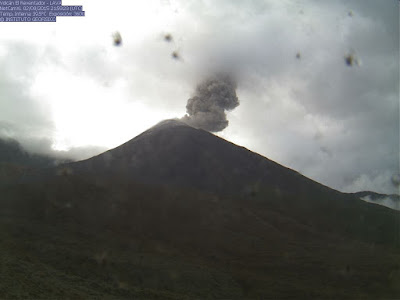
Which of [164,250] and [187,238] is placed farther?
[187,238]

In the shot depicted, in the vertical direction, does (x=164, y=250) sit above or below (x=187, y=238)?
below

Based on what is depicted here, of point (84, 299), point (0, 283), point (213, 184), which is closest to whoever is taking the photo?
point (0, 283)

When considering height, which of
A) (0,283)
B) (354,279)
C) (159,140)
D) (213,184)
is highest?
(159,140)

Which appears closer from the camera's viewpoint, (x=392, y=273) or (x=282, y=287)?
(x=282, y=287)

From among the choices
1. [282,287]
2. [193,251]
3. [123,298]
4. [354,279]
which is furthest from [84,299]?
[354,279]

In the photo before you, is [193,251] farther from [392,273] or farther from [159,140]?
[159,140]

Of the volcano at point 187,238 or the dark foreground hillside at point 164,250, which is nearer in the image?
the dark foreground hillside at point 164,250

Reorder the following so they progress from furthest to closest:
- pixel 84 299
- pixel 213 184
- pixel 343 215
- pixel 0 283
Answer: pixel 213 184, pixel 343 215, pixel 84 299, pixel 0 283

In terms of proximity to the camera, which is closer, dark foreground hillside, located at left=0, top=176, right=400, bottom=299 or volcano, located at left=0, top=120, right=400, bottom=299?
dark foreground hillside, located at left=0, top=176, right=400, bottom=299
